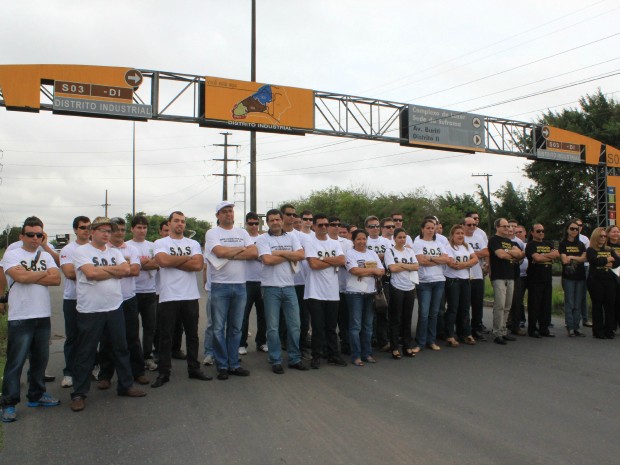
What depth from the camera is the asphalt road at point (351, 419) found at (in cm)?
389

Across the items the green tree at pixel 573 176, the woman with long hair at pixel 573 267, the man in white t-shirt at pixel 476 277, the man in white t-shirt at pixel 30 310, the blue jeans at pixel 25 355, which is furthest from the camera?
the green tree at pixel 573 176

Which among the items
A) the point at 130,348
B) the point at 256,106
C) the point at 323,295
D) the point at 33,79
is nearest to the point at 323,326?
the point at 323,295

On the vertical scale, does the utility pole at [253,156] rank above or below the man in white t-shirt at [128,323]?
above

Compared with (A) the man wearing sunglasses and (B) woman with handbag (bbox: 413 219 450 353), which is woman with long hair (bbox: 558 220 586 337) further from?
(B) woman with handbag (bbox: 413 219 450 353)

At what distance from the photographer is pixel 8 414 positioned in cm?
475

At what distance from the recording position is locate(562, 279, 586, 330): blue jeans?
28.5 ft

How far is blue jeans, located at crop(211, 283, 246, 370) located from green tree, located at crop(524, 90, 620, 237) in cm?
3144

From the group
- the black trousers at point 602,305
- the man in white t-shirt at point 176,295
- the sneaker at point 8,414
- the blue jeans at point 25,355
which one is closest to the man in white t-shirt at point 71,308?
the blue jeans at point 25,355

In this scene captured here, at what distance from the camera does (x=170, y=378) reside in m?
6.12

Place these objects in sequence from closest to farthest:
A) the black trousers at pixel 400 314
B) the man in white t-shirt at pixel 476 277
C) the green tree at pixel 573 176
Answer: the black trousers at pixel 400 314 < the man in white t-shirt at pixel 476 277 < the green tree at pixel 573 176

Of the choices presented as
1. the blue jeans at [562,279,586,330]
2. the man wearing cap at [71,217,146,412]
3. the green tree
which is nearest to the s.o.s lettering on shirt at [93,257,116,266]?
the man wearing cap at [71,217,146,412]

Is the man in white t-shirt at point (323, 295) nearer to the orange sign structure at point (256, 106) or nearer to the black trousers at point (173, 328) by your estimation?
the black trousers at point (173, 328)

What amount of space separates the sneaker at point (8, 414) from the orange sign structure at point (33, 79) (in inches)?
382

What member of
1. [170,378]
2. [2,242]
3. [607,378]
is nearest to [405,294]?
[607,378]
